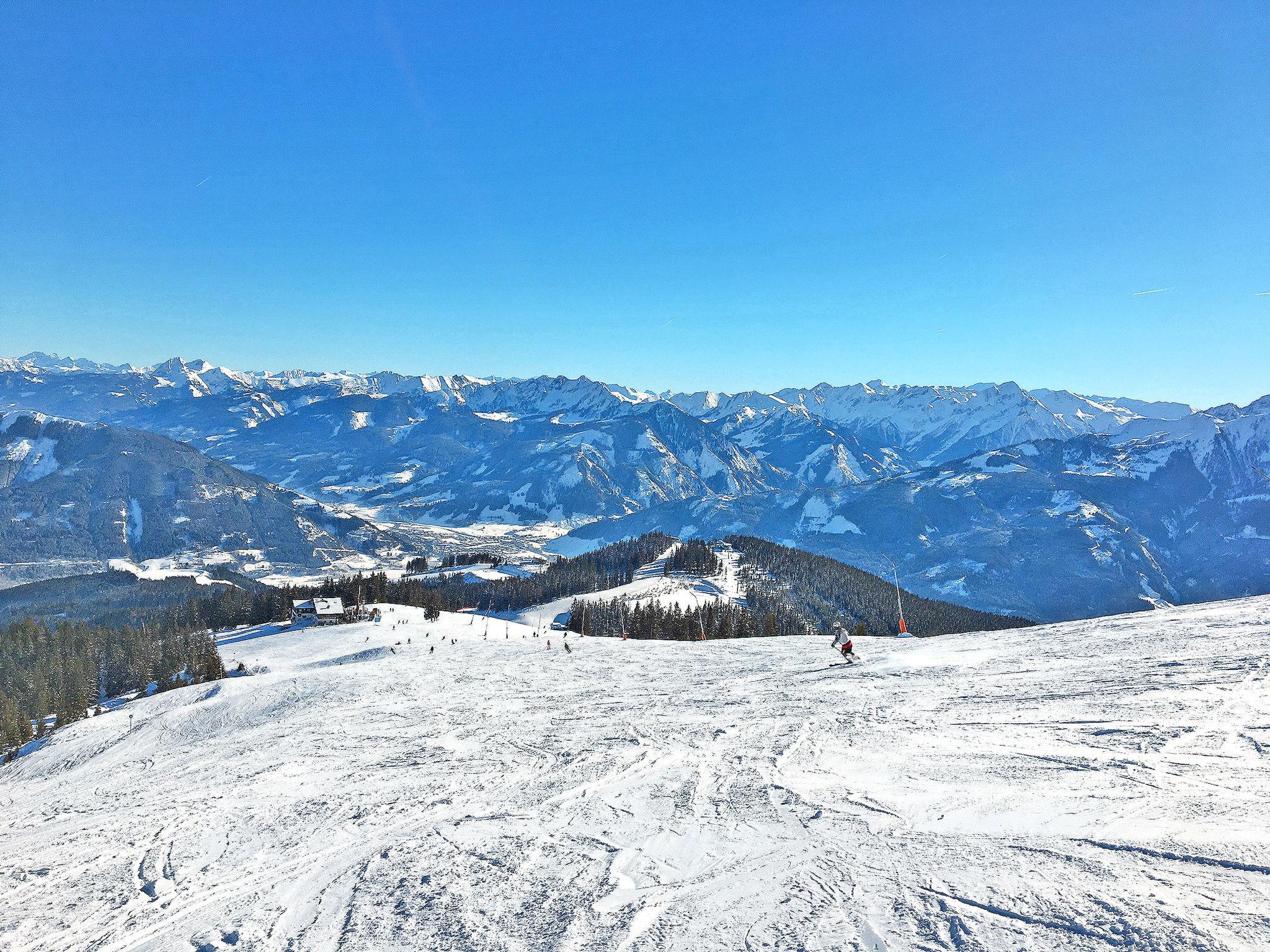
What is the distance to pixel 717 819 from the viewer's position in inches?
586

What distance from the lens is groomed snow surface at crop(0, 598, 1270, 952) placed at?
10.2 metres

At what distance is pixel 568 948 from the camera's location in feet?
33.0

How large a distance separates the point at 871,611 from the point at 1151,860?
150112mm

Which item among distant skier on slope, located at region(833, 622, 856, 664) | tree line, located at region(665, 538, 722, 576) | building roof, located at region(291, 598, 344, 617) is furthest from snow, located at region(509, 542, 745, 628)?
distant skier on slope, located at region(833, 622, 856, 664)

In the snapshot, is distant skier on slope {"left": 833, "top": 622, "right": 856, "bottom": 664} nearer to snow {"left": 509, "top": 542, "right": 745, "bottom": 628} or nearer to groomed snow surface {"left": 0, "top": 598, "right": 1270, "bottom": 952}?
groomed snow surface {"left": 0, "top": 598, "right": 1270, "bottom": 952}

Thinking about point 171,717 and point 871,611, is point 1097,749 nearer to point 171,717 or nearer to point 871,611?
point 171,717

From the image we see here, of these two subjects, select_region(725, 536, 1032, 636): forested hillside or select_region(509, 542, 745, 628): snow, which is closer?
select_region(509, 542, 745, 628): snow

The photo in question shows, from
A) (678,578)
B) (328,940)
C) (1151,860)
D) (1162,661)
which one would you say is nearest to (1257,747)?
(1151,860)

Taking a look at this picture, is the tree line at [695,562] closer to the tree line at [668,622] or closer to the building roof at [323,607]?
the tree line at [668,622]

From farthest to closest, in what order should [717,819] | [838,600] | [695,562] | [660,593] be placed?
[695,562]
[838,600]
[660,593]
[717,819]

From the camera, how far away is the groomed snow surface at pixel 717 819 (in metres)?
10.2

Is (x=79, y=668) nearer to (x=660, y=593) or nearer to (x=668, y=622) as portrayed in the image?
(x=668, y=622)

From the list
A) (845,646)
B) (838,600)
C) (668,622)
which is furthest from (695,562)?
(845,646)

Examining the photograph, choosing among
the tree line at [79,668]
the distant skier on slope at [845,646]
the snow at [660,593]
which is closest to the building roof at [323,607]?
the tree line at [79,668]
